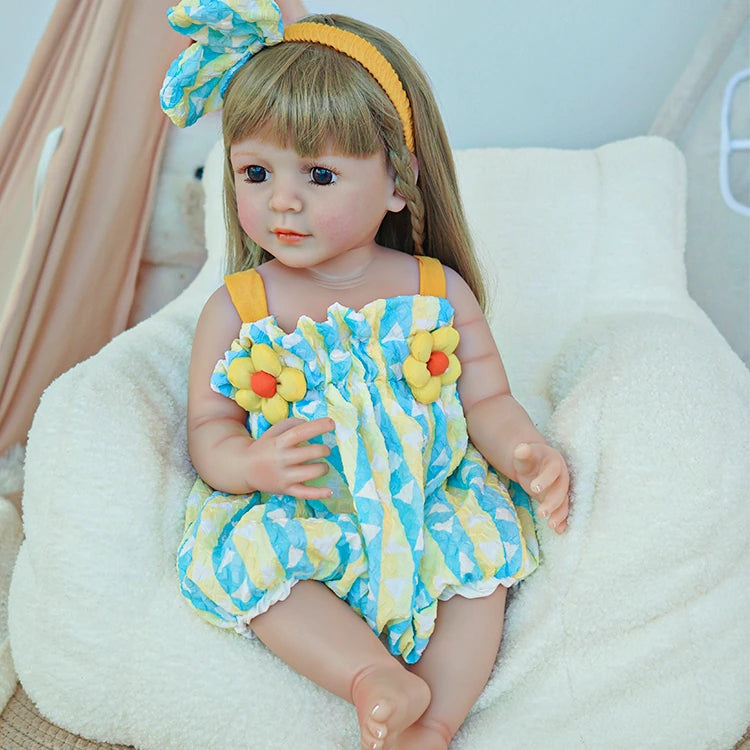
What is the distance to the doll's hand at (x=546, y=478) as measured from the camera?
0.91 meters

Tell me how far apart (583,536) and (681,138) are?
1052mm

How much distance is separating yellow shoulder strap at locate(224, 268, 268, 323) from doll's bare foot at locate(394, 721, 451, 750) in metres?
0.46

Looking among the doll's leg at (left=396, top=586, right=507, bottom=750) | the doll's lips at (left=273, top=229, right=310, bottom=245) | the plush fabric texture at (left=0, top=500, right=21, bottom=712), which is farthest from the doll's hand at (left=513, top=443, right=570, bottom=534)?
the plush fabric texture at (left=0, top=500, right=21, bottom=712)

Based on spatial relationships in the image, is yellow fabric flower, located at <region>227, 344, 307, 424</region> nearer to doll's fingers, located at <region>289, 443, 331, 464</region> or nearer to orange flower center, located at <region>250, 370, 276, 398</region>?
orange flower center, located at <region>250, 370, 276, 398</region>

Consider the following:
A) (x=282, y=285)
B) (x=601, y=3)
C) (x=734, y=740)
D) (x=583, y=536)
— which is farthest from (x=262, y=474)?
(x=601, y=3)

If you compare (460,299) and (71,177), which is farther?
(71,177)

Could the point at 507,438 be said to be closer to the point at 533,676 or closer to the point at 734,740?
the point at 533,676

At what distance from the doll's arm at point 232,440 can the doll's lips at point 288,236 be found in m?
0.12

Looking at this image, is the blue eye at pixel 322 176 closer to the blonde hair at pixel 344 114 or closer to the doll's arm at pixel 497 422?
the blonde hair at pixel 344 114

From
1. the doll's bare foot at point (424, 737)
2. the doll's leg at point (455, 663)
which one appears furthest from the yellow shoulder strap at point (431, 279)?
the doll's bare foot at point (424, 737)

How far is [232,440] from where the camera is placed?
95 cm

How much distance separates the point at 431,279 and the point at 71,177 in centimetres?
66

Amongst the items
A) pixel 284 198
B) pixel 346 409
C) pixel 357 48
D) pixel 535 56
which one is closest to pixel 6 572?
pixel 346 409

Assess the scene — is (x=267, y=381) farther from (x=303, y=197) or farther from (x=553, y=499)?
(x=553, y=499)
